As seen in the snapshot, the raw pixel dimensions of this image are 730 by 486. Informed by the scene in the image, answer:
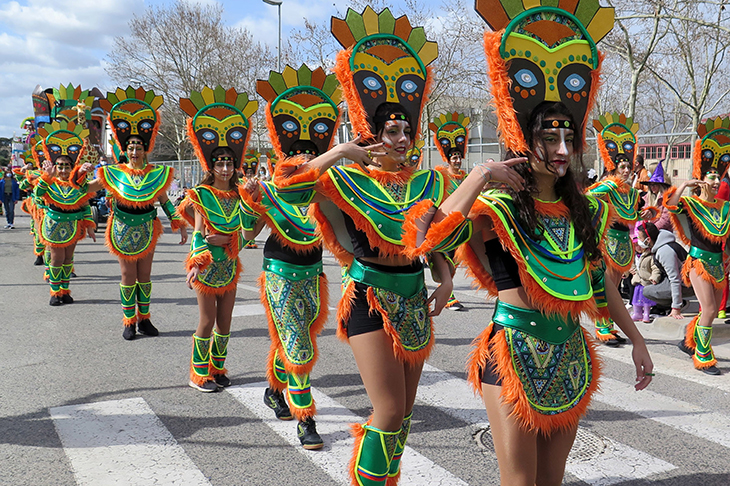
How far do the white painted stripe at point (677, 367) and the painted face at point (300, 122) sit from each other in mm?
3698

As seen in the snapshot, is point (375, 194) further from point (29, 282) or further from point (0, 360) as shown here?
point (29, 282)

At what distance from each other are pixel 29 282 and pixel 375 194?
398 inches

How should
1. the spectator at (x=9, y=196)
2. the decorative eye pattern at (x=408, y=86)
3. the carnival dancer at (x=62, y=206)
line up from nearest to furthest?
1. the decorative eye pattern at (x=408, y=86)
2. the carnival dancer at (x=62, y=206)
3. the spectator at (x=9, y=196)

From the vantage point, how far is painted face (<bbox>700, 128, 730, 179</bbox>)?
602 cm

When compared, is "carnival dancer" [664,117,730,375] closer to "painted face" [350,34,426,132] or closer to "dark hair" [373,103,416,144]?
"painted face" [350,34,426,132]

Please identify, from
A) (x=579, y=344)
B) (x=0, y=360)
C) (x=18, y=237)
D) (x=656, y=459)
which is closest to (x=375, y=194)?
(x=579, y=344)

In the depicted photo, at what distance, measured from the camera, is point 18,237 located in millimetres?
18812

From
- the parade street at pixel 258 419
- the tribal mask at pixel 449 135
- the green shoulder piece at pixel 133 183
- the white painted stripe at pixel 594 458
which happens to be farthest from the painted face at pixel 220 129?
the tribal mask at pixel 449 135

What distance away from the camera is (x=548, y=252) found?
234 cm

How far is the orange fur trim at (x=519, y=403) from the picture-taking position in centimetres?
227

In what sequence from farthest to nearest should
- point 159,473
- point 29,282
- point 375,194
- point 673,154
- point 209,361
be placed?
point 673,154 < point 29,282 < point 209,361 < point 159,473 < point 375,194

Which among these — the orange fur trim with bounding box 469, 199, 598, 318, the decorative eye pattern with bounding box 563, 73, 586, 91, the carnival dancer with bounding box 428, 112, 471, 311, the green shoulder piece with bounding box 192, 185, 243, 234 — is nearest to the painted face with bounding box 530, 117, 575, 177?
the decorative eye pattern with bounding box 563, 73, 586, 91

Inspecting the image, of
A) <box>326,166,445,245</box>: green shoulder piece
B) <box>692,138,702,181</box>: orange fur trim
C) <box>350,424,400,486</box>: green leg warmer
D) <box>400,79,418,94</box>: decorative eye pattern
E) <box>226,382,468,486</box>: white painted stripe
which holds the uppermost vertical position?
<box>400,79,418,94</box>: decorative eye pattern

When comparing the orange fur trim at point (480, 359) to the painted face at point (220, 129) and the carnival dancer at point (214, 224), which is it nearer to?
the carnival dancer at point (214, 224)
